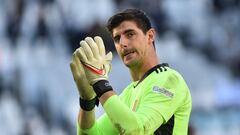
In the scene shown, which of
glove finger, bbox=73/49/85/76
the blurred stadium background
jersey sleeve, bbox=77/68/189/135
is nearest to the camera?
jersey sleeve, bbox=77/68/189/135

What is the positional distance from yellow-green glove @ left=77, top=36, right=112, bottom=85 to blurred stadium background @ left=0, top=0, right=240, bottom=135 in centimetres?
561

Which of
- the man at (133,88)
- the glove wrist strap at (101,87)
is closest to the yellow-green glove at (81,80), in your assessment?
the man at (133,88)

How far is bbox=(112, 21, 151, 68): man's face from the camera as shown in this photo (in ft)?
13.9

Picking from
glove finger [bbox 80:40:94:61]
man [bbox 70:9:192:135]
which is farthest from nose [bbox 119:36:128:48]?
glove finger [bbox 80:40:94:61]

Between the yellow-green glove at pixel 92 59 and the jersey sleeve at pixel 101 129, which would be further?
the jersey sleeve at pixel 101 129

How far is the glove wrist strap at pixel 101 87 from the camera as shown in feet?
12.6

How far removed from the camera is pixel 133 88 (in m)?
4.47

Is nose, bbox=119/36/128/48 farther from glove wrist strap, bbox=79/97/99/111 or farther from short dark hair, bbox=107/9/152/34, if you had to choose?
glove wrist strap, bbox=79/97/99/111

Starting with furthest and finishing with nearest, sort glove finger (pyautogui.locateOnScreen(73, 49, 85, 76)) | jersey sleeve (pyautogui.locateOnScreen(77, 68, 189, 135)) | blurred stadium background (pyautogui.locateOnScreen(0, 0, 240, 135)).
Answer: blurred stadium background (pyautogui.locateOnScreen(0, 0, 240, 135))
glove finger (pyautogui.locateOnScreen(73, 49, 85, 76))
jersey sleeve (pyautogui.locateOnScreen(77, 68, 189, 135))

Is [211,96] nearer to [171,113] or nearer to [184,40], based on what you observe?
[184,40]

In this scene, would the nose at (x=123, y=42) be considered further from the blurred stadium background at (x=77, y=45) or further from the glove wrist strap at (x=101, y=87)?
the blurred stadium background at (x=77, y=45)

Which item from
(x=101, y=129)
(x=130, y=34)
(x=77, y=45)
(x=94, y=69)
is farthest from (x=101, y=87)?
(x=77, y=45)

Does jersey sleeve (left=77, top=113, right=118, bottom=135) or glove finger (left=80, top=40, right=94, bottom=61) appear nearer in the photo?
glove finger (left=80, top=40, right=94, bottom=61)

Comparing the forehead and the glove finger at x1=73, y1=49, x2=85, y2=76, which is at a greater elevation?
the forehead
